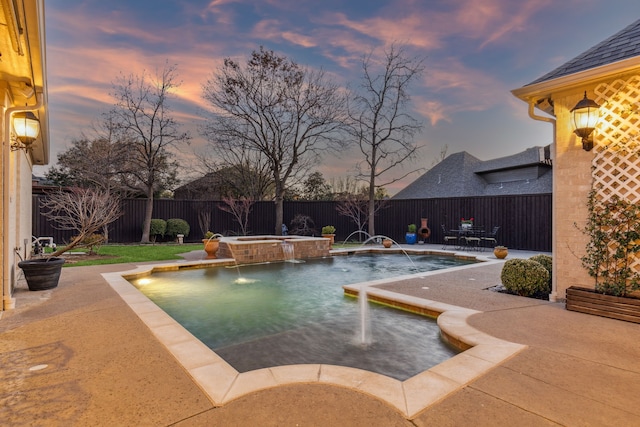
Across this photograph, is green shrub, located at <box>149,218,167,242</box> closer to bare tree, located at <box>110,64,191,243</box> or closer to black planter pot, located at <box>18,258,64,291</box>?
bare tree, located at <box>110,64,191,243</box>

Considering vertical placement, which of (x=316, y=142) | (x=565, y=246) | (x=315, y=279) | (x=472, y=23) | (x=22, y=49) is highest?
(x=472, y=23)

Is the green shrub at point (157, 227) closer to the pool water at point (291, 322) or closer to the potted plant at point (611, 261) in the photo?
the pool water at point (291, 322)

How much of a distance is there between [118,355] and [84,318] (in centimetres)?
140

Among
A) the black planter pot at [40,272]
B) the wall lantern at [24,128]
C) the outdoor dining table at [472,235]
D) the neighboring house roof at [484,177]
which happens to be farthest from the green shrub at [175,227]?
the neighboring house roof at [484,177]

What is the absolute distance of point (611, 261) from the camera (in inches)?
151

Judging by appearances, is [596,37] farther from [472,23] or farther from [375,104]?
[375,104]

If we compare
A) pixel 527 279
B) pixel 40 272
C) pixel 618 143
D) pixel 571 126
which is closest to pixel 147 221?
pixel 40 272

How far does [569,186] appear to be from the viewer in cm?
427

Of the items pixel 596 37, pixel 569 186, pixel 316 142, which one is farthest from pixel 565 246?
pixel 316 142

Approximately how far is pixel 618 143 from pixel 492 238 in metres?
8.36

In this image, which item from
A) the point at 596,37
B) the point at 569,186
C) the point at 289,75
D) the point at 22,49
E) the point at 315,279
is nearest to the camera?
the point at 22,49

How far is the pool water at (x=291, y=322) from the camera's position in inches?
111

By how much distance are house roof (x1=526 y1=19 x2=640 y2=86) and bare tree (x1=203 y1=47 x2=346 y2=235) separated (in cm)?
1226

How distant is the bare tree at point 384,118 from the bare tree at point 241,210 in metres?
5.72
